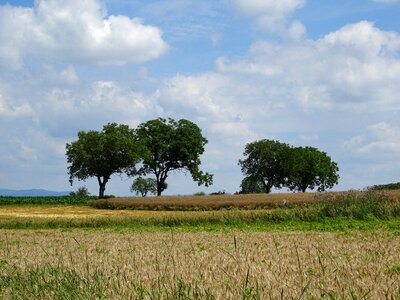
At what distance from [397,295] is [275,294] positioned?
3.73 ft

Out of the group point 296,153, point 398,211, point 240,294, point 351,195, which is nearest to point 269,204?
point 351,195

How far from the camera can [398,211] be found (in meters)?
31.3

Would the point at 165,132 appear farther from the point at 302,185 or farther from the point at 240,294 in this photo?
the point at 240,294

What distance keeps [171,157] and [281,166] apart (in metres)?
20.4

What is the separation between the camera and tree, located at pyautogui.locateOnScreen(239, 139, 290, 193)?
105812 millimetres

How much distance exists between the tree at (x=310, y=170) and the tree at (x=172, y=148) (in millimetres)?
16423

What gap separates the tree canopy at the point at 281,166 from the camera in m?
105

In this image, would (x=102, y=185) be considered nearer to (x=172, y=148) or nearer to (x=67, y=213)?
(x=172, y=148)

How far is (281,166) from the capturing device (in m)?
104

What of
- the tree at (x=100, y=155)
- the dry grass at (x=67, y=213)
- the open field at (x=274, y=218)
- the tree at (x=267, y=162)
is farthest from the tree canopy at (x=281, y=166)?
the open field at (x=274, y=218)

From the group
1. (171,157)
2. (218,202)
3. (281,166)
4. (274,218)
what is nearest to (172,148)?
(171,157)

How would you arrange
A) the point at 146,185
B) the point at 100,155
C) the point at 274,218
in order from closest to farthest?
the point at 274,218, the point at 100,155, the point at 146,185

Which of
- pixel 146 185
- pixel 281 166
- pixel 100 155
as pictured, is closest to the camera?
pixel 100 155

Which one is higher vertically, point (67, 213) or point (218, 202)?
point (218, 202)
